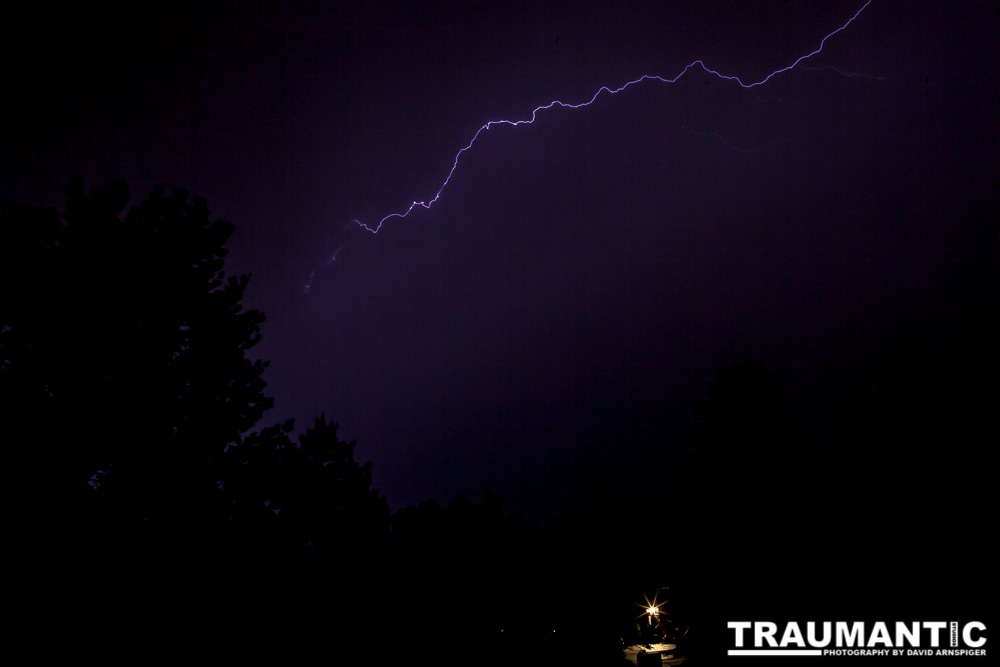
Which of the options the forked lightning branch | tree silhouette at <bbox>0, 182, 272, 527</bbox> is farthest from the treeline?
the forked lightning branch

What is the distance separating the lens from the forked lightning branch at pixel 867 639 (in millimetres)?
8266

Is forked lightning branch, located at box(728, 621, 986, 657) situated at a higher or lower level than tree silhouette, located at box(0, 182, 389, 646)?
lower

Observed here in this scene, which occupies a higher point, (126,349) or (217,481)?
(126,349)

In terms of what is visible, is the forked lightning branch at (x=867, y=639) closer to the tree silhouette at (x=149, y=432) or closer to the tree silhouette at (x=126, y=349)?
the tree silhouette at (x=149, y=432)

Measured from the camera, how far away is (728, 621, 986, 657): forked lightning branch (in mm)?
8266

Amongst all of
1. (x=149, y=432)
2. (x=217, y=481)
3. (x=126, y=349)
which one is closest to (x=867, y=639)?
(x=217, y=481)

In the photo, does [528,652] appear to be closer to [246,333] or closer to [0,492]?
[246,333]

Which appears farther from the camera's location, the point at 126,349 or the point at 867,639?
the point at 867,639

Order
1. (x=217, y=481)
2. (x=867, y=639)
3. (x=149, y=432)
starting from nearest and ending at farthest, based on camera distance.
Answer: (x=149, y=432) < (x=217, y=481) < (x=867, y=639)

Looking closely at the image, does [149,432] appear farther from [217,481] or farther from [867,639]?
[867,639]

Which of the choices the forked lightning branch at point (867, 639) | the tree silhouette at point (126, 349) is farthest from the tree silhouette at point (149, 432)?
the forked lightning branch at point (867, 639)

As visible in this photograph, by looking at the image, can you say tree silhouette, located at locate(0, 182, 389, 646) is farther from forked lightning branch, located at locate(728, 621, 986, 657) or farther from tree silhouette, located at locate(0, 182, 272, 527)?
forked lightning branch, located at locate(728, 621, 986, 657)

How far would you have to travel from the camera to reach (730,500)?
44.5 feet

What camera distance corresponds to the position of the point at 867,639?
8.88 meters
